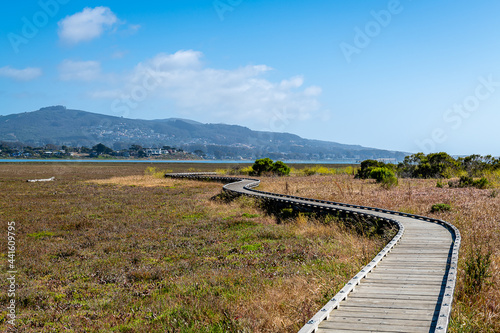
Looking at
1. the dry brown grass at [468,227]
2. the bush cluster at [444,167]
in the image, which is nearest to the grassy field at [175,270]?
the dry brown grass at [468,227]

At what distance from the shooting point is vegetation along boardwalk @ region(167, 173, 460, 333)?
17.1 ft

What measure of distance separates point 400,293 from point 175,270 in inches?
251

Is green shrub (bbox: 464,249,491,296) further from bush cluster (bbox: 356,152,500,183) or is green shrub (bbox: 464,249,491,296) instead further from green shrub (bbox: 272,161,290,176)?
green shrub (bbox: 272,161,290,176)

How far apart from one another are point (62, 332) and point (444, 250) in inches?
339

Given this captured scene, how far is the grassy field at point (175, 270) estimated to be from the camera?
7.24 metres

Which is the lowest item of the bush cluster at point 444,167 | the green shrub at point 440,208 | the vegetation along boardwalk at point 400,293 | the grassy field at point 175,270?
the grassy field at point 175,270

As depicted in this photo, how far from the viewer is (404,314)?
5.59 m

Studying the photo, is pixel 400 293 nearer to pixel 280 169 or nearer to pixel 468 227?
pixel 468 227

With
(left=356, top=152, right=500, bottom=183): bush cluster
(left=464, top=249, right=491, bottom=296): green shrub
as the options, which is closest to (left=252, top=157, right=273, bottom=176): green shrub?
(left=356, top=152, right=500, bottom=183): bush cluster

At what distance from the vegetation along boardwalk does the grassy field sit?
664 millimetres

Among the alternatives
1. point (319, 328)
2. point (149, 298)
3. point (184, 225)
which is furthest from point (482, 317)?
A: point (184, 225)

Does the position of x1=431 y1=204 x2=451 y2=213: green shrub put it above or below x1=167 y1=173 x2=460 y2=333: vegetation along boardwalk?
above

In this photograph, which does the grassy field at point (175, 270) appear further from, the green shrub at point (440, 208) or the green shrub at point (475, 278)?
the green shrub at point (440, 208)

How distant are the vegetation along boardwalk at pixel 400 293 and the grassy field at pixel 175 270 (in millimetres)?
664
